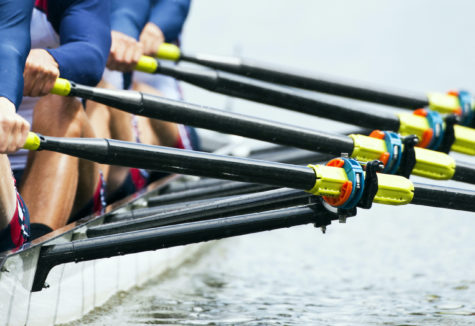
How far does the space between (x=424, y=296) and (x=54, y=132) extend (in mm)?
1221

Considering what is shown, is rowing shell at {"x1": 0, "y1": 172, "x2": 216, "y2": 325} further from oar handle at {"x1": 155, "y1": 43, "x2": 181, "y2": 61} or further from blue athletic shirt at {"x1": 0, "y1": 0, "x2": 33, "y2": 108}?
oar handle at {"x1": 155, "y1": 43, "x2": 181, "y2": 61}

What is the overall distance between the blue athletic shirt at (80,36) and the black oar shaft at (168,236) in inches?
22.9

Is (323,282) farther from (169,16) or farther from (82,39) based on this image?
(169,16)

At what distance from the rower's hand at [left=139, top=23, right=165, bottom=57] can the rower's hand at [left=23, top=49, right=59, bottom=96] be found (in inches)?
52.5

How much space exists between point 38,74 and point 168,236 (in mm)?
552

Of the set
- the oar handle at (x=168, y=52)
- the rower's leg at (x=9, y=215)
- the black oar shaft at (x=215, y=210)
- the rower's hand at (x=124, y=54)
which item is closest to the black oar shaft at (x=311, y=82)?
the oar handle at (x=168, y=52)

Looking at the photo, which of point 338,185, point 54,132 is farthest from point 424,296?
point 54,132

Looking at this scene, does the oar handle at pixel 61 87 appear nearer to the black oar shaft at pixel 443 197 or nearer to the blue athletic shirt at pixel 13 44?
the blue athletic shirt at pixel 13 44

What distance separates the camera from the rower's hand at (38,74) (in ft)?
6.24

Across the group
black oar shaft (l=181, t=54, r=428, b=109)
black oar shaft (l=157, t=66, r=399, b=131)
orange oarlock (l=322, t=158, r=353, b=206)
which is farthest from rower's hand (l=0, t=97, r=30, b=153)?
black oar shaft (l=181, t=54, r=428, b=109)

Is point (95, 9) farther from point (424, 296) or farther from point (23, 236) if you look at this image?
point (424, 296)

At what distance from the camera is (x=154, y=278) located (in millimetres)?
2725

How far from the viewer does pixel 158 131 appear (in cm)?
330

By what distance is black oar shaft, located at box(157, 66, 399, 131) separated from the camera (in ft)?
8.42
